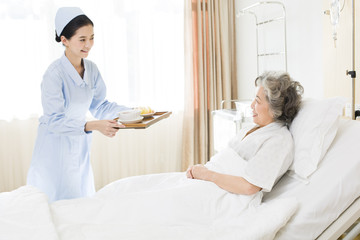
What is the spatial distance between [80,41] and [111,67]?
172cm

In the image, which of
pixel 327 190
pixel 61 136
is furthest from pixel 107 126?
pixel 327 190

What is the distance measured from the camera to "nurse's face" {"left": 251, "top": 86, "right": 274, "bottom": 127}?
179 cm

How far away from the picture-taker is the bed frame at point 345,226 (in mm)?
1338

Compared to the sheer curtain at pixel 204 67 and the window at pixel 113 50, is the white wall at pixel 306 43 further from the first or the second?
the window at pixel 113 50

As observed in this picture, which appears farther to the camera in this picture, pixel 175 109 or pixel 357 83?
pixel 175 109

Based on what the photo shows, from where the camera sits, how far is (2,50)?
3605mm

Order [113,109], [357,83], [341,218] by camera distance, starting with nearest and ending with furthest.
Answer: [341,218] < [357,83] < [113,109]

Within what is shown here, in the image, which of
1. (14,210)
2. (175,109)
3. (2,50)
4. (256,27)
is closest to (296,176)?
(14,210)

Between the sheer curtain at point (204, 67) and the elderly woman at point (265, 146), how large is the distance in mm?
1984

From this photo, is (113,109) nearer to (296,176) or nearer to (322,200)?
(296,176)

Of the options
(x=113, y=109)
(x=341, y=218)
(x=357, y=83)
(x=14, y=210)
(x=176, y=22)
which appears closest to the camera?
(x=341, y=218)

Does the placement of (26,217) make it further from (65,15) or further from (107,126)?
(65,15)

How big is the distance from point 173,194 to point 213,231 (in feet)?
0.85

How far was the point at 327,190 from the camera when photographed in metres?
1.44
